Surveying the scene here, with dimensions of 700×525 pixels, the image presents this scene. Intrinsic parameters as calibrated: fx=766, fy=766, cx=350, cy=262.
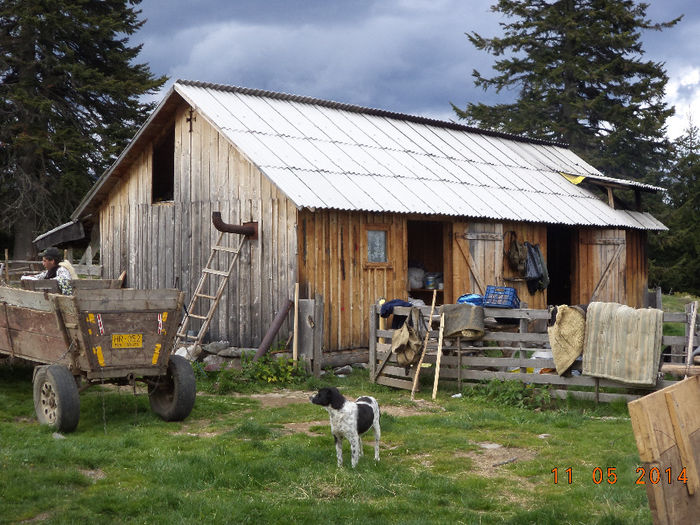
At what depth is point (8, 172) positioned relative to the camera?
30.8 meters

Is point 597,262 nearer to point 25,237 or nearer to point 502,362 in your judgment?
point 502,362

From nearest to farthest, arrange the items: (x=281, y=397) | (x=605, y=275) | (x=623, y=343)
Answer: (x=623, y=343)
(x=281, y=397)
(x=605, y=275)

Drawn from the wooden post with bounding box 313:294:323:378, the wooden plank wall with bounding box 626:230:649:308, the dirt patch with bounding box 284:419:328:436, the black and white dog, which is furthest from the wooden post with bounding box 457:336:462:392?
the wooden plank wall with bounding box 626:230:649:308

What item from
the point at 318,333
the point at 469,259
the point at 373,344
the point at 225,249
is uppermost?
the point at 225,249

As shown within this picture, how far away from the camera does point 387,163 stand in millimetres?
16281

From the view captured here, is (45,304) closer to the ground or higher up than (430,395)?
higher up

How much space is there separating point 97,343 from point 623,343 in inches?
251

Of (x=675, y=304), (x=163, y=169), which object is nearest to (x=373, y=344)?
(x=163, y=169)

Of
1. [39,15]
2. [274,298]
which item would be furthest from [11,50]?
[274,298]

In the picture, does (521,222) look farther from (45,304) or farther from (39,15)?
(39,15)

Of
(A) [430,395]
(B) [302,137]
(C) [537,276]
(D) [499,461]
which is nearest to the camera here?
(D) [499,461]

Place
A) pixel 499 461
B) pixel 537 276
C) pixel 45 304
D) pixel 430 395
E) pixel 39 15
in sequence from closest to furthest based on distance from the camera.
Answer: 1. pixel 499 461
2. pixel 45 304
3. pixel 430 395
4. pixel 537 276
5. pixel 39 15

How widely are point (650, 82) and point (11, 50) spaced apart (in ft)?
89.5

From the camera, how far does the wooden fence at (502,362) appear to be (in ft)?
33.0
